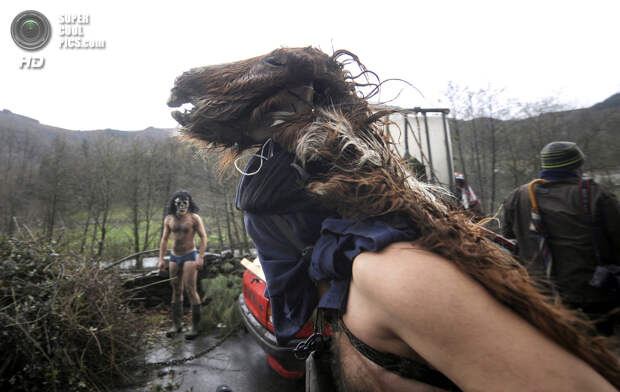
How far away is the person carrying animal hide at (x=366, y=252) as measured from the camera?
0.52 meters

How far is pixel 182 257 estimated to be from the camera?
219 inches

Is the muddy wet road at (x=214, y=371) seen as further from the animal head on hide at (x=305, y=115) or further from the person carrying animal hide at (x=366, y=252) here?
the animal head on hide at (x=305, y=115)

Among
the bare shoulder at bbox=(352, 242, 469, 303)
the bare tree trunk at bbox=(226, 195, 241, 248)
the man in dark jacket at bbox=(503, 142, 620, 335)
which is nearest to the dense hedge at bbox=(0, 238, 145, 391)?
the bare shoulder at bbox=(352, 242, 469, 303)

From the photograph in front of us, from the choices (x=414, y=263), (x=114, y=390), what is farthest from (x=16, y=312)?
(x=414, y=263)

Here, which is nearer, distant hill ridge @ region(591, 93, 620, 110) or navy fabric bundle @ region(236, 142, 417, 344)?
navy fabric bundle @ region(236, 142, 417, 344)

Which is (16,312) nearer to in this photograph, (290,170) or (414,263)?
(290,170)

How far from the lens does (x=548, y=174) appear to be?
2.37 metres

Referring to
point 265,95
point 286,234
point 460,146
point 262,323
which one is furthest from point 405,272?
point 460,146

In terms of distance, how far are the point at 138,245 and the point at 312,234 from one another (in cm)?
1467

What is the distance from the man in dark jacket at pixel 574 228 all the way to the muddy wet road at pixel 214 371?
9.80ft

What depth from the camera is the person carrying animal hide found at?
52 cm

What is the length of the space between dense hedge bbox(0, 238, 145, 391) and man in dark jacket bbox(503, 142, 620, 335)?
176 inches

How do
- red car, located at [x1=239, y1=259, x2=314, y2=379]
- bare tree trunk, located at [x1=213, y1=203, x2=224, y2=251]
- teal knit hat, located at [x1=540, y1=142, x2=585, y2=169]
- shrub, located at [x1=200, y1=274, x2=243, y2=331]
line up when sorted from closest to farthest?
teal knit hat, located at [x1=540, y1=142, x2=585, y2=169]
red car, located at [x1=239, y1=259, x2=314, y2=379]
shrub, located at [x1=200, y1=274, x2=243, y2=331]
bare tree trunk, located at [x1=213, y1=203, x2=224, y2=251]

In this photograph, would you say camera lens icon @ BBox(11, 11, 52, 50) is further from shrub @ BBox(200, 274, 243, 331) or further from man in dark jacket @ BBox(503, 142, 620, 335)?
man in dark jacket @ BBox(503, 142, 620, 335)
